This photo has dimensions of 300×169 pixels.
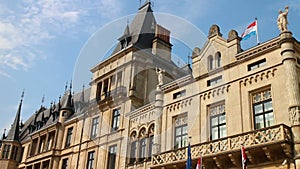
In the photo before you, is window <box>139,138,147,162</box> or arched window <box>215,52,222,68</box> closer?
arched window <box>215,52,222,68</box>

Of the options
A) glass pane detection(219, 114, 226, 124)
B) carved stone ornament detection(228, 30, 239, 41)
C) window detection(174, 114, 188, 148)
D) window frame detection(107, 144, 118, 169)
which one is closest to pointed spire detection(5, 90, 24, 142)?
window frame detection(107, 144, 118, 169)

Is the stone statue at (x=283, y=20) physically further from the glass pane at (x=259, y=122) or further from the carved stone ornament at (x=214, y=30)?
the glass pane at (x=259, y=122)

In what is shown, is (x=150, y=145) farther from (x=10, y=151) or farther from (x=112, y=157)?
(x=10, y=151)

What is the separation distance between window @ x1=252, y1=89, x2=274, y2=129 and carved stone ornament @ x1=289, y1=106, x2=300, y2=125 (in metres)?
1.37

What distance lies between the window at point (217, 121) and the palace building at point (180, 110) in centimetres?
6

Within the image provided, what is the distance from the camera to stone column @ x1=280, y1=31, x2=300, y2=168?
16406mm

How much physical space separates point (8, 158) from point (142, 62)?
2380cm

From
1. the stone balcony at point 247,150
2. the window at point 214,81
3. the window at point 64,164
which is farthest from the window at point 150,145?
the window at point 64,164

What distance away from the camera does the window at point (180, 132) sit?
74.8 ft

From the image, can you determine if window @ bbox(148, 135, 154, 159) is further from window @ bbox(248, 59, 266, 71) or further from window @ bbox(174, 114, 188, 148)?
window @ bbox(248, 59, 266, 71)

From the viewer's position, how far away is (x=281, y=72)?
730 inches

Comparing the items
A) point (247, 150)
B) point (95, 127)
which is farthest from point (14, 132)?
point (247, 150)

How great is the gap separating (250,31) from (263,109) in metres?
5.12

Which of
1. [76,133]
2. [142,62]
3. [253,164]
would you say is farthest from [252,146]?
[76,133]
